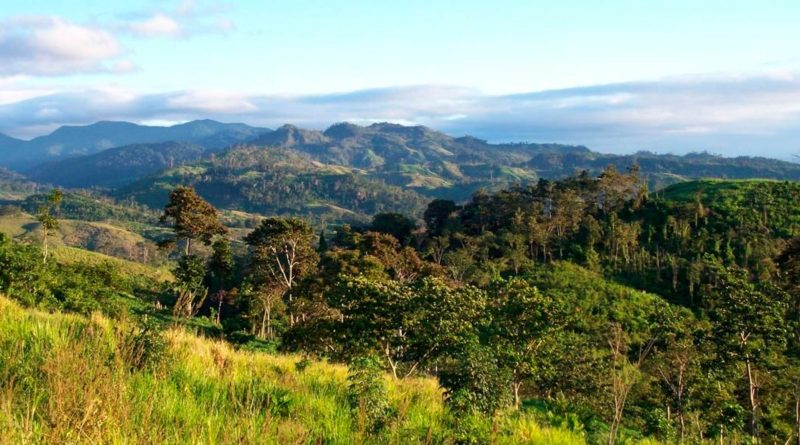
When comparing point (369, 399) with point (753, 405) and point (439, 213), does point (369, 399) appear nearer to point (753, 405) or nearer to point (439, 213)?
point (753, 405)

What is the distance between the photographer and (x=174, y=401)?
468 cm

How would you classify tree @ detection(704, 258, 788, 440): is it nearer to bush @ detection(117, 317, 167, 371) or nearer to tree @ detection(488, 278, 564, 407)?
tree @ detection(488, 278, 564, 407)

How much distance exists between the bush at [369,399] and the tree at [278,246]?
118 feet

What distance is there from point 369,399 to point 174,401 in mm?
1888

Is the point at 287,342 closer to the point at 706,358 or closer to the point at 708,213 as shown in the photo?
the point at 706,358

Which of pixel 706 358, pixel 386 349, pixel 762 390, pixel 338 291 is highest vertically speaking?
pixel 338 291

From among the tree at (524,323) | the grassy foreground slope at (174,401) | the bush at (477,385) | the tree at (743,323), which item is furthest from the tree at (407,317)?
the tree at (743,323)

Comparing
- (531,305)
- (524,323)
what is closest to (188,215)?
(524,323)

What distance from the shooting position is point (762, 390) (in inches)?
1247

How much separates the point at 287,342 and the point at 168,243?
17266mm

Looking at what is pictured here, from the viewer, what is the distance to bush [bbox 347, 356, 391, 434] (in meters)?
4.99

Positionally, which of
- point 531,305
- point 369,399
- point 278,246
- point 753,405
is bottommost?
point 753,405

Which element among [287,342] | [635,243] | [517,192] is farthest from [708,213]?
[287,342]

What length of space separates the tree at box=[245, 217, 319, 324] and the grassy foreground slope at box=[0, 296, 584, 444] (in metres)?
34.9
